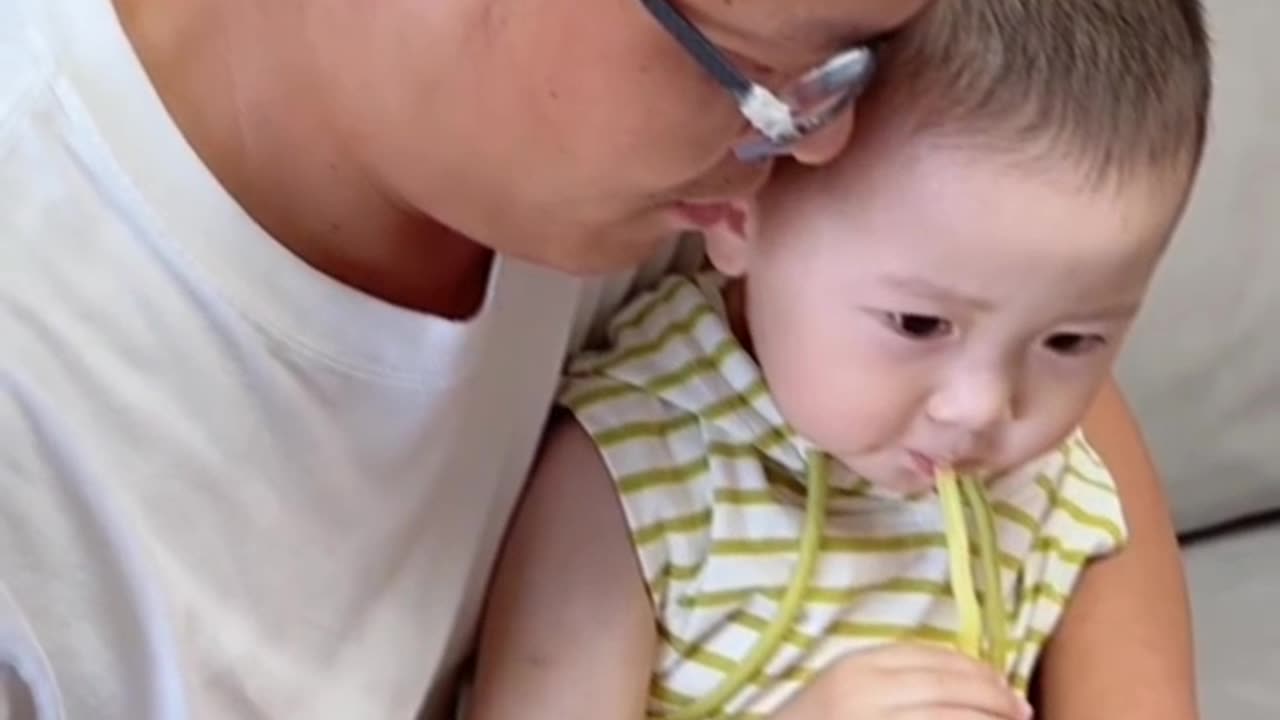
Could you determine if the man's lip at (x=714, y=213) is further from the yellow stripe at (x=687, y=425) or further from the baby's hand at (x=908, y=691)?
the baby's hand at (x=908, y=691)

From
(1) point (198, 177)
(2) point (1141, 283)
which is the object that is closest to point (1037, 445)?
(2) point (1141, 283)

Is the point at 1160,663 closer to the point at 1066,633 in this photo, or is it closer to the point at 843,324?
the point at 1066,633

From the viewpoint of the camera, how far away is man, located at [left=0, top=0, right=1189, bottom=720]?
77cm

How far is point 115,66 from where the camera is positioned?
803 millimetres

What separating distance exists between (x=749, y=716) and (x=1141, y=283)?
0.90 feet

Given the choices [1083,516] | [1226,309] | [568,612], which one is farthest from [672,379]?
[1226,309]

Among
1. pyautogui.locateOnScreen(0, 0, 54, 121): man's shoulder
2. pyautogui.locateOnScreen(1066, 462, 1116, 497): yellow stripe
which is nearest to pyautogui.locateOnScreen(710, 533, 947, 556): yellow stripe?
pyautogui.locateOnScreen(1066, 462, 1116, 497): yellow stripe

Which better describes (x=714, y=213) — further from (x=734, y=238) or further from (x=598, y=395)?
(x=598, y=395)

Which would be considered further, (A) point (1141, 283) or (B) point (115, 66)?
(A) point (1141, 283)

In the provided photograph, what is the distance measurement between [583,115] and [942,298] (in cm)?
21

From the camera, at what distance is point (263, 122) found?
0.84 m

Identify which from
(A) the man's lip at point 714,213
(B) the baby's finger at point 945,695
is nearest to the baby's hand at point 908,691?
(B) the baby's finger at point 945,695

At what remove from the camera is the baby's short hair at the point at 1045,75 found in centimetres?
88

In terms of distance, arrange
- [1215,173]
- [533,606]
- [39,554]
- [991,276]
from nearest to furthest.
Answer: [39,554] → [991,276] → [533,606] → [1215,173]
